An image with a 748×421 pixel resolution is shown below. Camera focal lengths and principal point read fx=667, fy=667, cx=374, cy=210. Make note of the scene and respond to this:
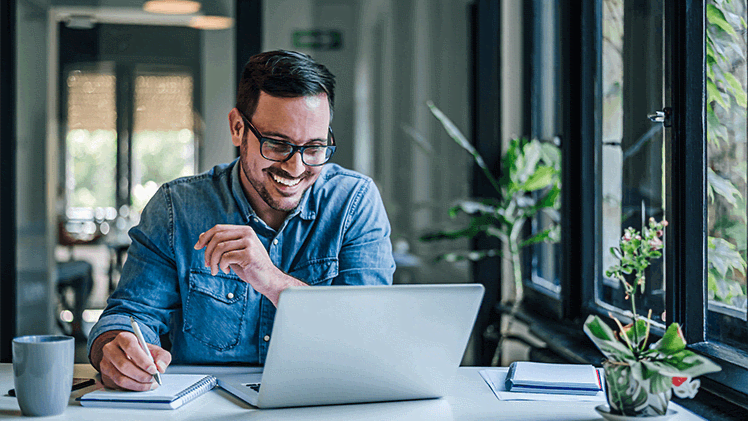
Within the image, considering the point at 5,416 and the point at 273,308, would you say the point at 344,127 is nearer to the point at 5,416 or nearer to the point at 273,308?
the point at 273,308

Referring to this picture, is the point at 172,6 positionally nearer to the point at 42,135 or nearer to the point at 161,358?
the point at 42,135

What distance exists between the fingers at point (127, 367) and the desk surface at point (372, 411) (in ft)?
0.22

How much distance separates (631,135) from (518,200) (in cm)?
82

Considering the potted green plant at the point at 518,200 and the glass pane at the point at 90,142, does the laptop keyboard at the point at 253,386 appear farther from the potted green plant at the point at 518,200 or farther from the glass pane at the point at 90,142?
the glass pane at the point at 90,142

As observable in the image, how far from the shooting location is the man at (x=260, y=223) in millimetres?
1691

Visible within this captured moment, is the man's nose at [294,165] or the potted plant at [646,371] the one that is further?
the man's nose at [294,165]

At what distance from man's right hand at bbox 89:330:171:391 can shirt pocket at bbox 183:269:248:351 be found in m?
0.44

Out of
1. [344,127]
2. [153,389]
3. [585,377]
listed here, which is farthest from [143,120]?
[585,377]

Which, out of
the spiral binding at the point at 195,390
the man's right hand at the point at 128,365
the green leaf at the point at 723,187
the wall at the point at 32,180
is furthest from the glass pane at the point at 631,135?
the wall at the point at 32,180

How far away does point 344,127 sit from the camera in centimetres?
336

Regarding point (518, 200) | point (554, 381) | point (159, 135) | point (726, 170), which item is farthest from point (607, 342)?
point (159, 135)

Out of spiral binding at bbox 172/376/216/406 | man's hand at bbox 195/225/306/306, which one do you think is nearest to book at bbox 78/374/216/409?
spiral binding at bbox 172/376/216/406

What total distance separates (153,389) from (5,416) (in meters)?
0.23

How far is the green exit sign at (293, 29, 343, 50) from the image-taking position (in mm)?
3398
